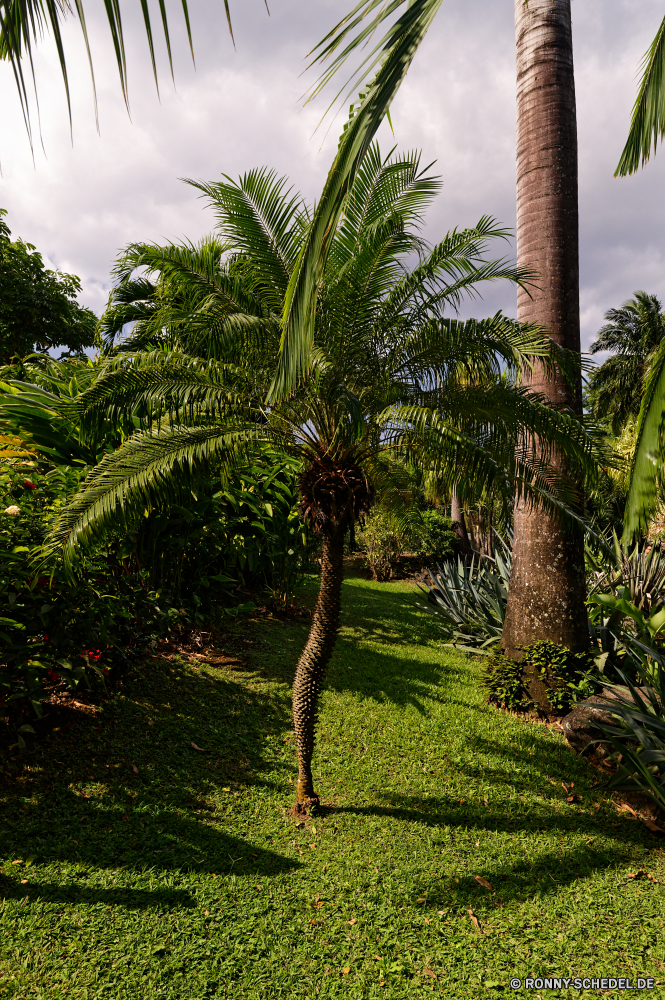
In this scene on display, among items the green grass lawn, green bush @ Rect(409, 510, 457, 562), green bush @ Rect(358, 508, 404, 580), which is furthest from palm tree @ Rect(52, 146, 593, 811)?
green bush @ Rect(409, 510, 457, 562)

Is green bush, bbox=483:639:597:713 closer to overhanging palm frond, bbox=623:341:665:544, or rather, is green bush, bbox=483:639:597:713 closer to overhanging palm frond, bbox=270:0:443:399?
overhanging palm frond, bbox=623:341:665:544

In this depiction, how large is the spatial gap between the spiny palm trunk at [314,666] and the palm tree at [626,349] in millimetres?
32886

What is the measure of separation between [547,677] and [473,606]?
7.62 feet

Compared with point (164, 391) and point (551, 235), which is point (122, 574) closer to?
point (164, 391)

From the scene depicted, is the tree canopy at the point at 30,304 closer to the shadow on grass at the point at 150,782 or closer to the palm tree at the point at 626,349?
the shadow on grass at the point at 150,782

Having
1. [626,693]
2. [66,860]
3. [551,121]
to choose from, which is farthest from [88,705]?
[551,121]

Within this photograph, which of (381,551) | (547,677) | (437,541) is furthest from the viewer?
(437,541)

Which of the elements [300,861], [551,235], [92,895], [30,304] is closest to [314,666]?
[300,861]

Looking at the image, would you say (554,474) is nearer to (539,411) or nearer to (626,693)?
(539,411)

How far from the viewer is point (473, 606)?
25.0ft

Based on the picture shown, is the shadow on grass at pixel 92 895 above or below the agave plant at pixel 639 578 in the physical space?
below

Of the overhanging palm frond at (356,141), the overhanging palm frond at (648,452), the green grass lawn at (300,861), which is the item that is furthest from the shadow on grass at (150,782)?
the overhanging palm frond at (356,141)

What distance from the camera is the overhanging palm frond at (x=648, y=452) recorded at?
149 cm

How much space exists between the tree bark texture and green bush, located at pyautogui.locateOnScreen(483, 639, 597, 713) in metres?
0.15
